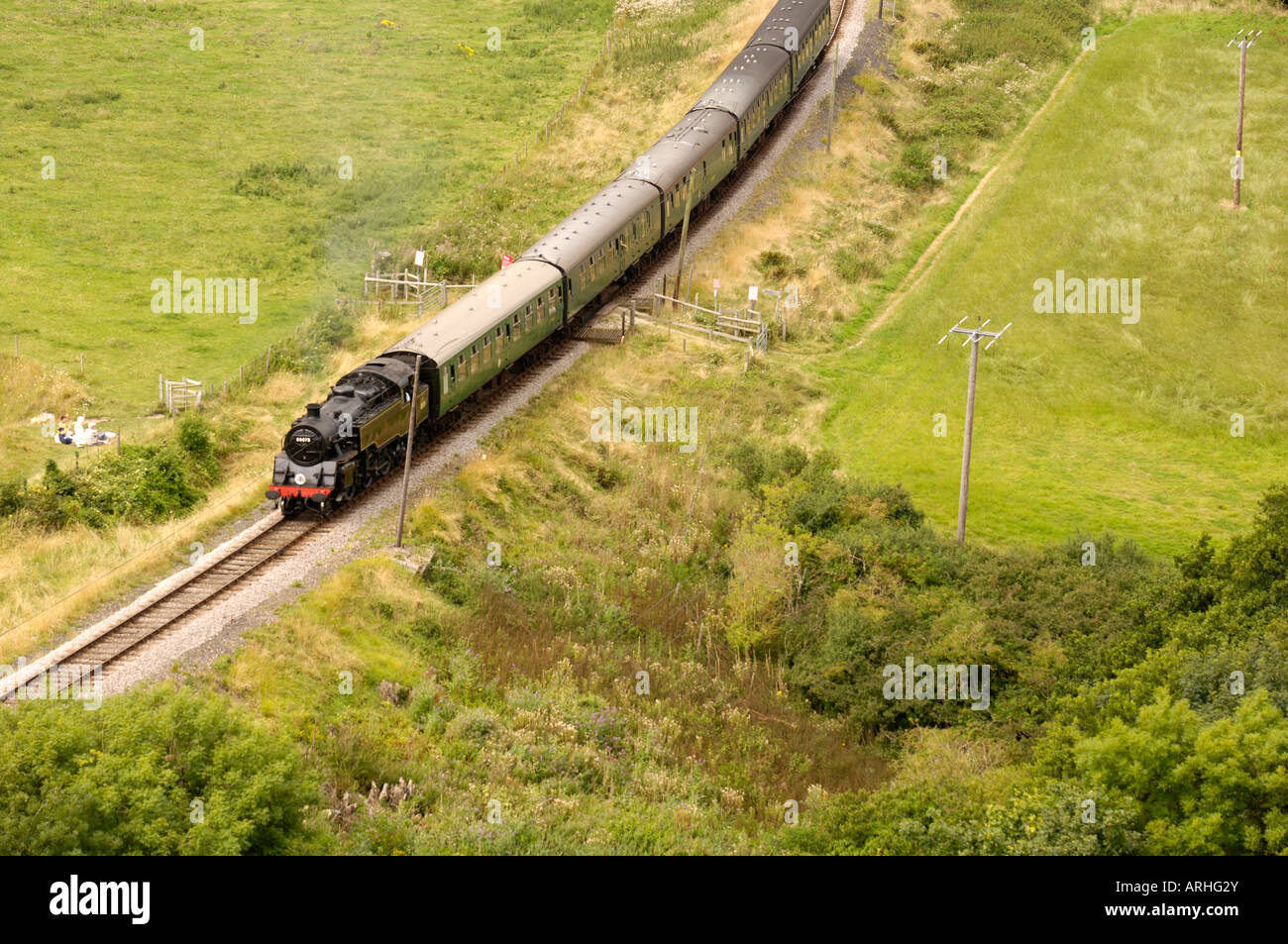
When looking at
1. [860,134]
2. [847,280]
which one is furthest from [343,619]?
[860,134]

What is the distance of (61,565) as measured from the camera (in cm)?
3078

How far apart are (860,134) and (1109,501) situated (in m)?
27.4

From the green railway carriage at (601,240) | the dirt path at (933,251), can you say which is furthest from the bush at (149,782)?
the dirt path at (933,251)

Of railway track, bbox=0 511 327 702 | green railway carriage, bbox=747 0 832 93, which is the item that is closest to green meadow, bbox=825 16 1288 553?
green railway carriage, bbox=747 0 832 93

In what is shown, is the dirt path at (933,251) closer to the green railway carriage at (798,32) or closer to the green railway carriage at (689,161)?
the green railway carriage at (689,161)

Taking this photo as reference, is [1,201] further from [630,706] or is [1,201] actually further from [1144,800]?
[1144,800]

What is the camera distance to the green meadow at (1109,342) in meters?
42.7

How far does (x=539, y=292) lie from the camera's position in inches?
1634

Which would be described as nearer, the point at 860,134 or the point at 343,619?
the point at 343,619

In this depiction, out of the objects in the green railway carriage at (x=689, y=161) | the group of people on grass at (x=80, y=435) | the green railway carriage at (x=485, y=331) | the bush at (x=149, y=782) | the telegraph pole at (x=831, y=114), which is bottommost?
the bush at (x=149, y=782)

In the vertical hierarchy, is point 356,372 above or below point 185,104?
below

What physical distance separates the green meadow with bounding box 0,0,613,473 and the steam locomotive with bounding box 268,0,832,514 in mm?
8390

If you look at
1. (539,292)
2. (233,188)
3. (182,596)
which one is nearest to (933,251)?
(539,292)

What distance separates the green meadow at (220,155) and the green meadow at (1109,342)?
1859cm
